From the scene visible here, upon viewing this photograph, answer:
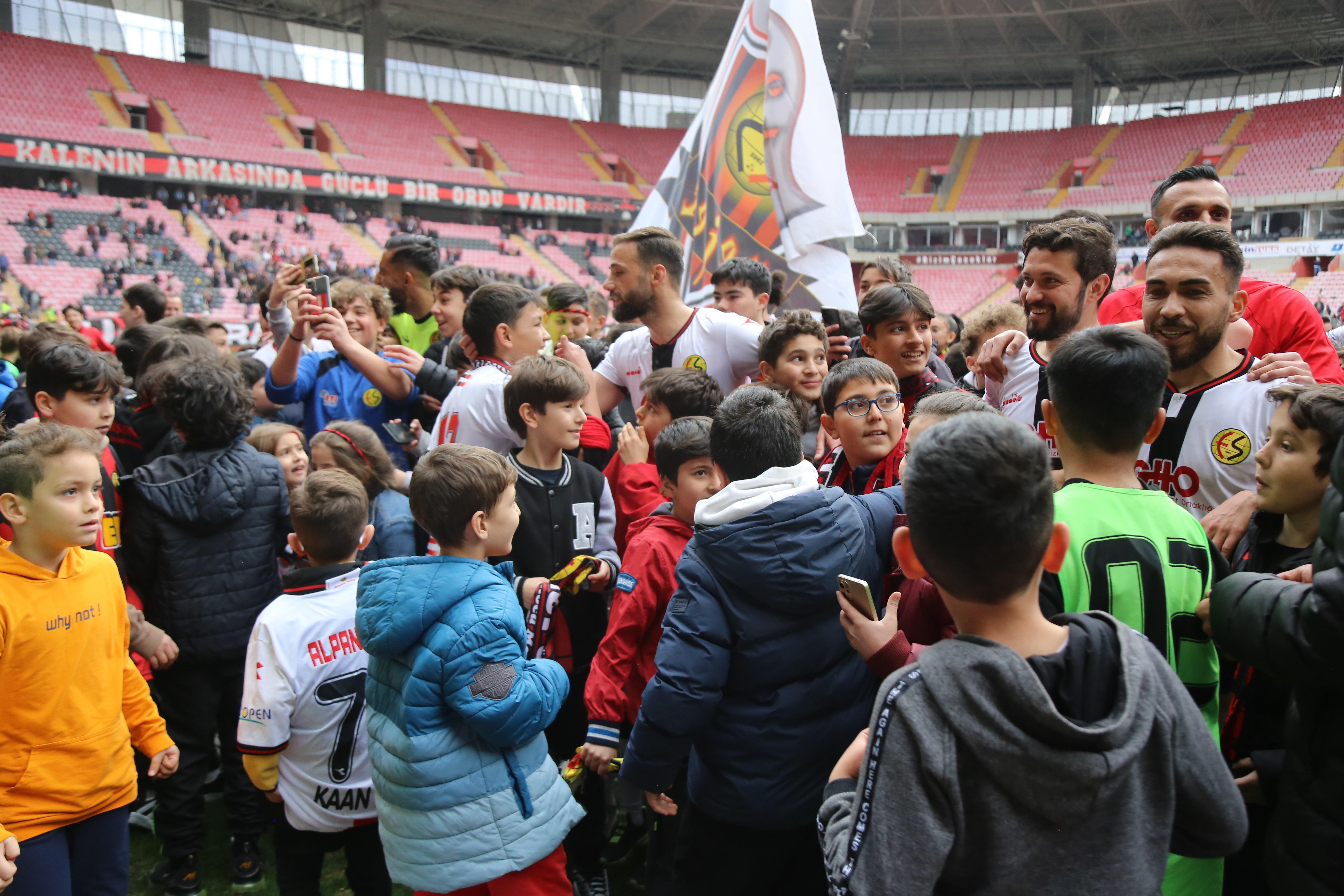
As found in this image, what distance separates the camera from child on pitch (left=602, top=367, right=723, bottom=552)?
309 centimetres

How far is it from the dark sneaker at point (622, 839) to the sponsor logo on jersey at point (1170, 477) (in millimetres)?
2124

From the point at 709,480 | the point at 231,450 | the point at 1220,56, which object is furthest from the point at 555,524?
the point at 1220,56

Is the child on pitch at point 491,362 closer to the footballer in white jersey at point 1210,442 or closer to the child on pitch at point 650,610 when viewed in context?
the child on pitch at point 650,610

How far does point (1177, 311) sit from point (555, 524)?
2034mm

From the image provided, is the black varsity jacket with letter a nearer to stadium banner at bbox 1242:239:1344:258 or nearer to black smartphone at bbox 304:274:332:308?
black smartphone at bbox 304:274:332:308

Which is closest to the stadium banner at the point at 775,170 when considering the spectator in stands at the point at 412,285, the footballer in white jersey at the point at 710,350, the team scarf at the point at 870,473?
the footballer in white jersey at the point at 710,350

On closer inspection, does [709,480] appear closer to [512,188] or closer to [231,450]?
[231,450]

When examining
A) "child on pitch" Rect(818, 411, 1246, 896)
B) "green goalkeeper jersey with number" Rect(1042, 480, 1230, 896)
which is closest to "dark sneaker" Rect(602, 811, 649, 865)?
"green goalkeeper jersey with number" Rect(1042, 480, 1230, 896)

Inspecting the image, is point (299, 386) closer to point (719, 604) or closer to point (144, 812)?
point (144, 812)

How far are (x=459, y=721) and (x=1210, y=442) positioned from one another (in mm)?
2105

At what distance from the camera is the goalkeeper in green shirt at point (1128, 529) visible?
160 cm

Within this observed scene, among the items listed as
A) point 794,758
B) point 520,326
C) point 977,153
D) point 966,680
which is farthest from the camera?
point 977,153

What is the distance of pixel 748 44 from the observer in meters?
5.26

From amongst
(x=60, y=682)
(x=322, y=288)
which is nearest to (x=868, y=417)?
(x=60, y=682)
